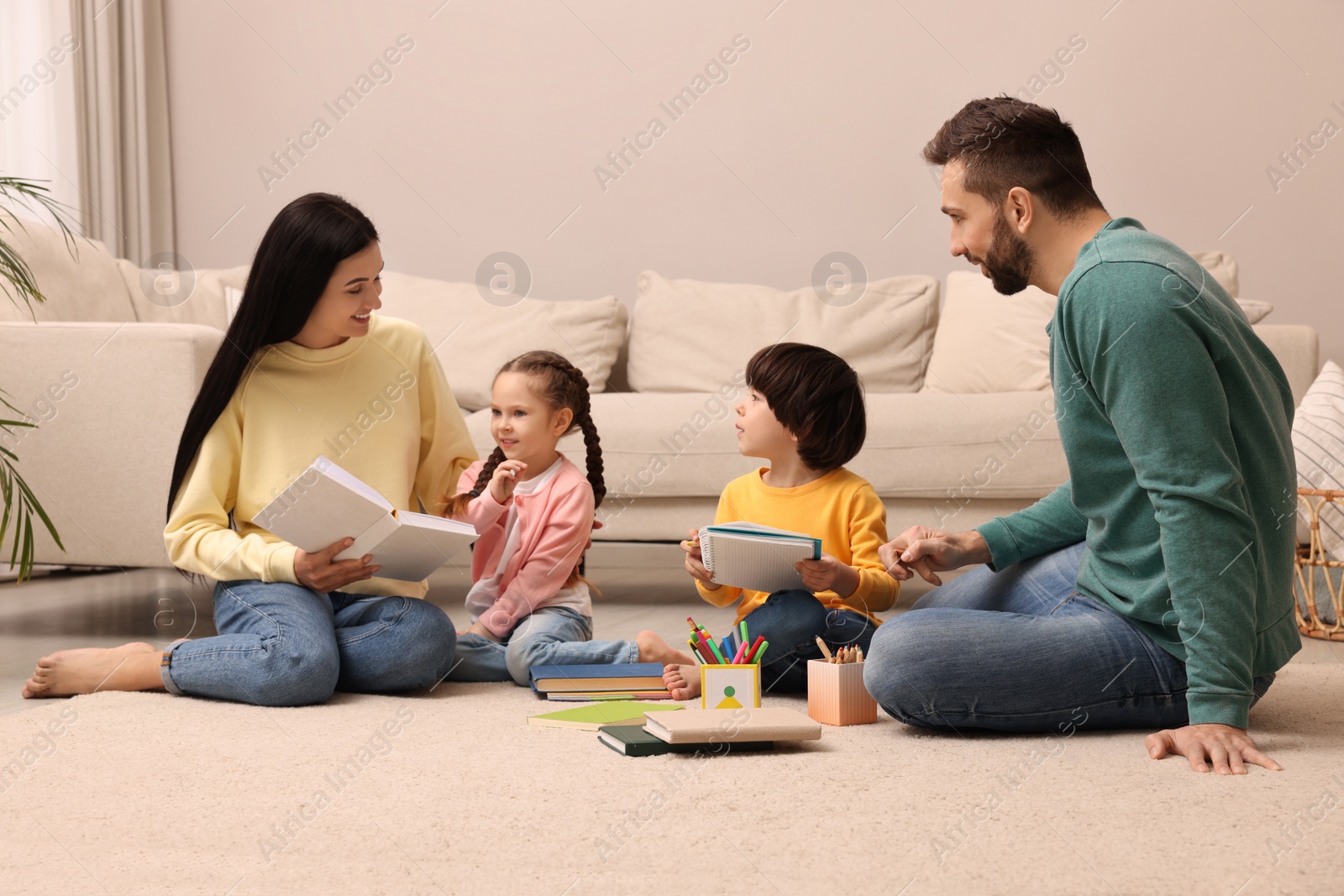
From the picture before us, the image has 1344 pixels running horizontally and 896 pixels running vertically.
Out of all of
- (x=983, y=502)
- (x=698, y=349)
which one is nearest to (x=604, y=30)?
(x=698, y=349)

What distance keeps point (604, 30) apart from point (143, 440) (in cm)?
232

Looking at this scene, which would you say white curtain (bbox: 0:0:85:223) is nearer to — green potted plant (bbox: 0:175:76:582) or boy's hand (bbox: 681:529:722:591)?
green potted plant (bbox: 0:175:76:582)

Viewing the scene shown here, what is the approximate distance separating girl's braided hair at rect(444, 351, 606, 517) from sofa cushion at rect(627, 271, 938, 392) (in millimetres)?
1138

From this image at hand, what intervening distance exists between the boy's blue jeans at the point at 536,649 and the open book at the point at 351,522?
0.26m

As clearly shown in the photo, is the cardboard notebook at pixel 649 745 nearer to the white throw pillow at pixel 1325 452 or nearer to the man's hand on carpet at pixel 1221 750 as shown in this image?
the man's hand on carpet at pixel 1221 750

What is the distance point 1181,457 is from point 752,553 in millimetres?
573

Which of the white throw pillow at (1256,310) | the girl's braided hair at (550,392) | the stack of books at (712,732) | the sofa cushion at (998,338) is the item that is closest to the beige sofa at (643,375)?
the sofa cushion at (998,338)

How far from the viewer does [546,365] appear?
2043 millimetres

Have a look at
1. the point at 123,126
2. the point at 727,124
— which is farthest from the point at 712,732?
the point at 123,126

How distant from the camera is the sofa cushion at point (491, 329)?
322 centimetres

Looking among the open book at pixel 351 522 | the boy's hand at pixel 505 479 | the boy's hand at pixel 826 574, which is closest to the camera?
the open book at pixel 351 522

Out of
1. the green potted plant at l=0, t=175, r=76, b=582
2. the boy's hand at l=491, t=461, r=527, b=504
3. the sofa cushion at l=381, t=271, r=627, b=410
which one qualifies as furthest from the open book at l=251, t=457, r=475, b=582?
the sofa cushion at l=381, t=271, r=627, b=410

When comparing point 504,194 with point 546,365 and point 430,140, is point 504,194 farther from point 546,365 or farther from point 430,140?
point 546,365

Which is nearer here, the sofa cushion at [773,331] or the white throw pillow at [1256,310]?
the white throw pillow at [1256,310]
